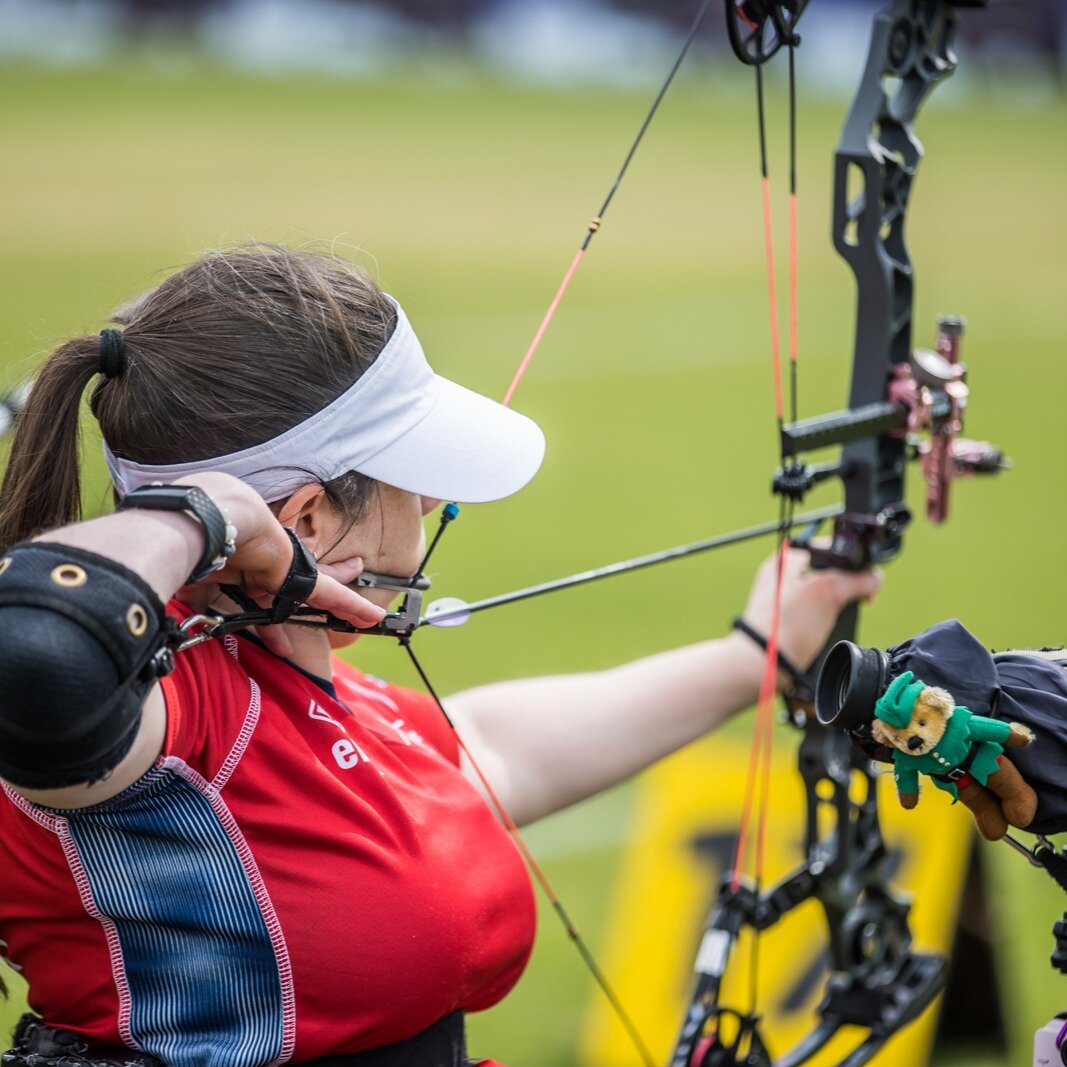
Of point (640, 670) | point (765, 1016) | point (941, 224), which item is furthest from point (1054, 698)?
point (941, 224)

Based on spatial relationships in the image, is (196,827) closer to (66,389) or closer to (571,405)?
(66,389)

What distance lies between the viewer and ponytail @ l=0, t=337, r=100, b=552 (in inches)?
60.6

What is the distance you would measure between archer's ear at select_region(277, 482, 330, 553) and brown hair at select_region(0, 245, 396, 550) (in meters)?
0.01

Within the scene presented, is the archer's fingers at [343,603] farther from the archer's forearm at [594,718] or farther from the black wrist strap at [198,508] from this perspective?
the archer's forearm at [594,718]

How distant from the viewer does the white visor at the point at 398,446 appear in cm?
154

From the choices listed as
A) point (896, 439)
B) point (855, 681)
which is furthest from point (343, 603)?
point (896, 439)

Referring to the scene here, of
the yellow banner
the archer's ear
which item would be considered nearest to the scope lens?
the archer's ear

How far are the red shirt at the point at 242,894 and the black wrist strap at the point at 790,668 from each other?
74 cm

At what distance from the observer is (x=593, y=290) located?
1102 cm

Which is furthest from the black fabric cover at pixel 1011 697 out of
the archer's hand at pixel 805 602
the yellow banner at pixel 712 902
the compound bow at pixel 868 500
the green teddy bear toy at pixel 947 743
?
the yellow banner at pixel 712 902

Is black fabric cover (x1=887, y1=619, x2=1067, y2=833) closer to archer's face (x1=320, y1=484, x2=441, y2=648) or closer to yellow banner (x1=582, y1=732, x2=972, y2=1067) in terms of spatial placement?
archer's face (x1=320, y1=484, x2=441, y2=648)

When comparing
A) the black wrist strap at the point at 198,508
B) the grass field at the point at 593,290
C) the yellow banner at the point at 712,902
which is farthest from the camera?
the grass field at the point at 593,290

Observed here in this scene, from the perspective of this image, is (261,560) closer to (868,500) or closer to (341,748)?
(341,748)

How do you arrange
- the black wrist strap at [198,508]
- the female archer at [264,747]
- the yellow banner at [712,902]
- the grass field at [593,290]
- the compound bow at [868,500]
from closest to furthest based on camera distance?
the black wrist strap at [198,508]
the female archer at [264,747]
the compound bow at [868,500]
the yellow banner at [712,902]
the grass field at [593,290]
